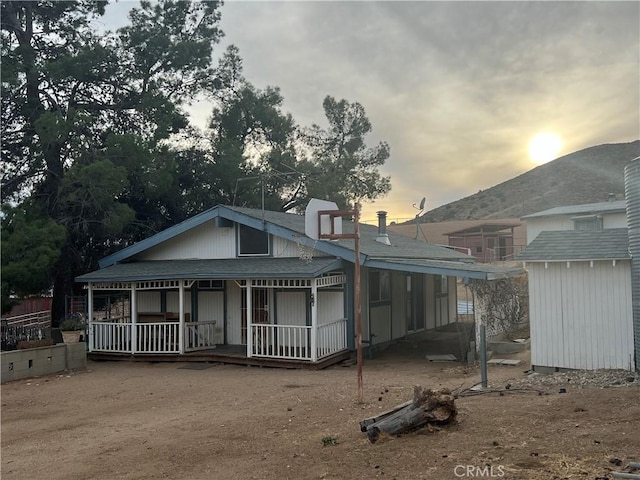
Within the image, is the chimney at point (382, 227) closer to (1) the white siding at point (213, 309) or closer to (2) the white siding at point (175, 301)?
(1) the white siding at point (213, 309)

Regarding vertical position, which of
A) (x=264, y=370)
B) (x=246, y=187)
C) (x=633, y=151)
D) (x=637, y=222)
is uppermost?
(x=633, y=151)

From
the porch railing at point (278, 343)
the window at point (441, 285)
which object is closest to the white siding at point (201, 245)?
the porch railing at point (278, 343)

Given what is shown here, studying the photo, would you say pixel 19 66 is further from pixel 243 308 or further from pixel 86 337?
pixel 243 308

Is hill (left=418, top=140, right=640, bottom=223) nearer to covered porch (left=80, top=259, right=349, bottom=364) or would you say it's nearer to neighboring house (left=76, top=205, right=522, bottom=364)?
neighboring house (left=76, top=205, right=522, bottom=364)

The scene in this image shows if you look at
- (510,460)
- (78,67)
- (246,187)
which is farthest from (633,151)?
(510,460)

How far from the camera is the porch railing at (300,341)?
13.1 m

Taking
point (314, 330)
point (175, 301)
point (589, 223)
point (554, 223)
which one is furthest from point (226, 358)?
point (554, 223)

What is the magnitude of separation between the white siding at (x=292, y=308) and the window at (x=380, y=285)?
6.61ft

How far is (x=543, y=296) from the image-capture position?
9.91 metres

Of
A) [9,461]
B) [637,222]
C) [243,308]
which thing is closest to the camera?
[9,461]

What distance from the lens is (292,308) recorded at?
14.7 metres

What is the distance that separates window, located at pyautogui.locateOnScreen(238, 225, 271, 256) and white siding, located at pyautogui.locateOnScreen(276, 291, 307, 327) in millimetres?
1331

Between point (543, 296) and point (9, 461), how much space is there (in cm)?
859

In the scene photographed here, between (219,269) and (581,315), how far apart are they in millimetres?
8608
